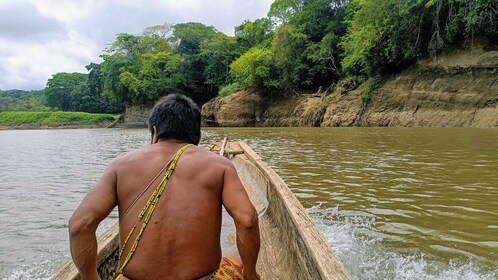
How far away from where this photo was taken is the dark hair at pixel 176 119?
1802 millimetres

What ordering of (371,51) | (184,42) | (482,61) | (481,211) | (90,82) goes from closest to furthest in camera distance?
(481,211) < (482,61) < (371,51) < (184,42) < (90,82)

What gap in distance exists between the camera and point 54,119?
57.1m

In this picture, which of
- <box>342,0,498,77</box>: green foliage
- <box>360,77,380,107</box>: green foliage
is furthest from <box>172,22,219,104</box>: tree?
<box>360,77,380,107</box>: green foliage

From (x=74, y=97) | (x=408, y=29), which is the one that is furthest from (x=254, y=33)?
(x=74, y=97)

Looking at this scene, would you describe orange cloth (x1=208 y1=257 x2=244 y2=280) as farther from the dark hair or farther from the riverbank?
the riverbank

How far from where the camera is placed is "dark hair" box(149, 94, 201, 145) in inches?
70.9

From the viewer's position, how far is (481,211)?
447cm

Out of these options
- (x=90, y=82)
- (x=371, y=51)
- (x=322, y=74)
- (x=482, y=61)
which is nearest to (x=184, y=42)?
(x=90, y=82)

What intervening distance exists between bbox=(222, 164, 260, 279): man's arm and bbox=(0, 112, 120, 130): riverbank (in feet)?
182

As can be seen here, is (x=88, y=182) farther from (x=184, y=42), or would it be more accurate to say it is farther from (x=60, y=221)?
(x=184, y=42)

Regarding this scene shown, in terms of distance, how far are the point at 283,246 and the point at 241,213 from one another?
5.13ft

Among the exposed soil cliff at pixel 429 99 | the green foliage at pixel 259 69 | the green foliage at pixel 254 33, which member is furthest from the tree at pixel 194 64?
the exposed soil cliff at pixel 429 99

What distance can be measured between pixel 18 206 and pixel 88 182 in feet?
6.30

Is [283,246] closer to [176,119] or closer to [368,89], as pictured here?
[176,119]
